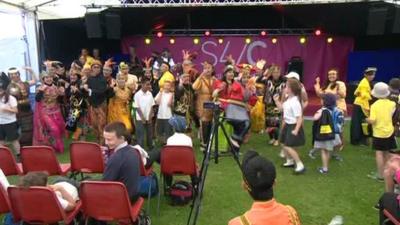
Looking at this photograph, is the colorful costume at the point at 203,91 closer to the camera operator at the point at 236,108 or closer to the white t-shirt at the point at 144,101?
the camera operator at the point at 236,108

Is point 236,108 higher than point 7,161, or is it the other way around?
point 236,108

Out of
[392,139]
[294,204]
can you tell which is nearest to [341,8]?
[392,139]

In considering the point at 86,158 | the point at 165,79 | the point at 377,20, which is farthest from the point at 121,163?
the point at 377,20

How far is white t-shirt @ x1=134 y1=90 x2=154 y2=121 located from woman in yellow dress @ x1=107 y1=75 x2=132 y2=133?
19cm

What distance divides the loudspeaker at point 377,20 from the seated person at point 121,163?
7.56 meters

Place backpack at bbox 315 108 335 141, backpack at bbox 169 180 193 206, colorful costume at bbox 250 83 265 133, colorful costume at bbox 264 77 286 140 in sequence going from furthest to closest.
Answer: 1. colorful costume at bbox 250 83 265 133
2. colorful costume at bbox 264 77 286 140
3. backpack at bbox 315 108 335 141
4. backpack at bbox 169 180 193 206

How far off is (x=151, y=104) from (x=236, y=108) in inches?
58.7

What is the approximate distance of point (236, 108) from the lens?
7.62 meters

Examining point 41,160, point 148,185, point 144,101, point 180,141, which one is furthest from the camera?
point 144,101

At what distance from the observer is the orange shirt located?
238 cm

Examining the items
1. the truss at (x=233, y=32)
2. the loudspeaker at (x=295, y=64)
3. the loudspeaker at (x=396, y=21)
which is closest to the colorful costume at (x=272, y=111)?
the loudspeaker at (x=396, y=21)

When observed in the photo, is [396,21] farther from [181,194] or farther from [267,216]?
[267,216]

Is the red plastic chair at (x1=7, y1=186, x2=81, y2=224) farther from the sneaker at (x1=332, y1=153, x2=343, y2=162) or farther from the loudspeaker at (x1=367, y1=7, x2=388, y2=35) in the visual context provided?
the loudspeaker at (x1=367, y1=7, x2=388, y2=35)

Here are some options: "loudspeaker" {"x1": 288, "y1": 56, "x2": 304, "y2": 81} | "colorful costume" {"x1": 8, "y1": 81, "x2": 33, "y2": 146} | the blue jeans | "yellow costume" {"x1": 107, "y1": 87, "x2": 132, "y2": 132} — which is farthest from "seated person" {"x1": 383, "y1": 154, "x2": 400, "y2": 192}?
"loudspeaker" {"x1": 288, "y1": 56, "x2": 304, "y2": 81}
